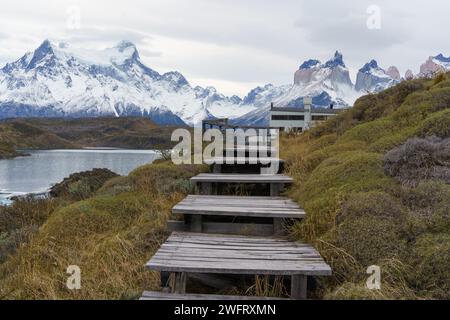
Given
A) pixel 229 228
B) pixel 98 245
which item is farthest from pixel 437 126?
pixel 98 245

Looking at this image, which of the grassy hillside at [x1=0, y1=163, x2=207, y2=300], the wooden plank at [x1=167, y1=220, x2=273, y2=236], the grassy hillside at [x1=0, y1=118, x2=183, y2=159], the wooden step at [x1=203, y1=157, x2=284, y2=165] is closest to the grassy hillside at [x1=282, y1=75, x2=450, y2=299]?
the wooden plank at [x1=167, y1=220, x2=273, y2=236]

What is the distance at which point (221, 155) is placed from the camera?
1037 centimetres

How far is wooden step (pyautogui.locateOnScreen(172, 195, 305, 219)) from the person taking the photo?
17.0ft

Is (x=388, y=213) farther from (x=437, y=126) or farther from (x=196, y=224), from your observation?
(x=437, y=126)

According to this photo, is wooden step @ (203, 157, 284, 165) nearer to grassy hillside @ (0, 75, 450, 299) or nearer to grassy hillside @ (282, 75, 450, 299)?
grassy hillside @ (0, 75, 450, 299)

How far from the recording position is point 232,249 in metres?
4.49

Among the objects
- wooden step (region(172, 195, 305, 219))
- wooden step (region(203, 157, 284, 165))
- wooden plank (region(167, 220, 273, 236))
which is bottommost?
wooden plank (region(167, 220, 273, 236))

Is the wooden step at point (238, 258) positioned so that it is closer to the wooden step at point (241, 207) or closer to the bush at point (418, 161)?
the wooden step at point (241, 207)

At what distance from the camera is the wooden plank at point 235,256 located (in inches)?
148

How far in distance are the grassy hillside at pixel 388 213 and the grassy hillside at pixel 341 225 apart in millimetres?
11

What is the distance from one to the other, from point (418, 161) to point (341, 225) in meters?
1.93
